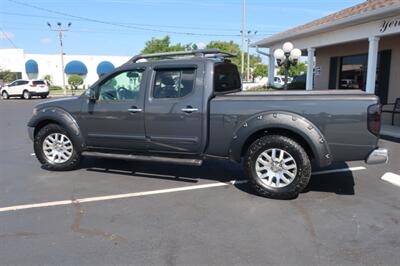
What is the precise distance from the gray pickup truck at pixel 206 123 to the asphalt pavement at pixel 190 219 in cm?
42

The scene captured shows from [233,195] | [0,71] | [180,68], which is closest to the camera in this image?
[233,195]

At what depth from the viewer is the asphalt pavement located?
355cm

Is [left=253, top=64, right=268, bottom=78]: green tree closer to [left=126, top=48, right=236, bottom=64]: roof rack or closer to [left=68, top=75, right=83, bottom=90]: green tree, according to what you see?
[left=68, top=75, right=83, bottom=90]: green tree

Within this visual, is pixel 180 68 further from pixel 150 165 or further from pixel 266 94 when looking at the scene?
pixel 150 165

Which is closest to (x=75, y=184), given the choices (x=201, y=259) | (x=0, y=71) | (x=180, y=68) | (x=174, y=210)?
(x=174, y=210)

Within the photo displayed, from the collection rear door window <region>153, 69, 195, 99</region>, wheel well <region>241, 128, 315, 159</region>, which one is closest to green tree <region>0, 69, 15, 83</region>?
rear door window <region>153, 69, 195, 99</region>

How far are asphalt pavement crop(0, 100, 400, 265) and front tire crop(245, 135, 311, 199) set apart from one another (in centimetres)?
17

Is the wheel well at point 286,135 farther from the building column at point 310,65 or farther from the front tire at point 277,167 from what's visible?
the building column at point 310,65

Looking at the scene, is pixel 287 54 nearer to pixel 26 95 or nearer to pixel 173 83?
pixel 173 83

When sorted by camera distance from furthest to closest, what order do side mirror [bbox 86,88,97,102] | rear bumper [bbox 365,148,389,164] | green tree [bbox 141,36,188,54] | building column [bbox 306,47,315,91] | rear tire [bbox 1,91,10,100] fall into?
green tree [bbox 141,36,188,54] → rear tire [bbox 1,91,10,100] → building column [bbox 306,47,315,91] → side mirror [bbox 86,88,97,102] → rear bumper [bbox 365,148,389,164]

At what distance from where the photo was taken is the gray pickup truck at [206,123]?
4.85 m

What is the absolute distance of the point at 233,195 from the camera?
17.3 feet

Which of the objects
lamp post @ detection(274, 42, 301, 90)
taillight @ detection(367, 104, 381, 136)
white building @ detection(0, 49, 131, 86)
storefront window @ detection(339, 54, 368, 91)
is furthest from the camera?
white building @ detection(0, 49, 131, 86)

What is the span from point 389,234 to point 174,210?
2347 millimetres
